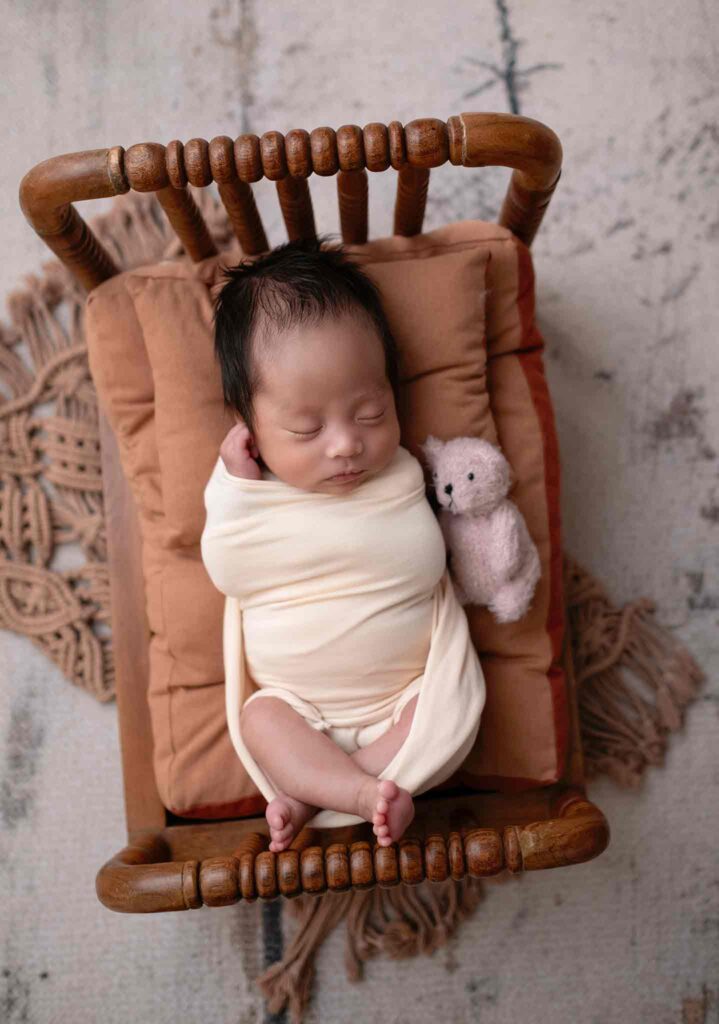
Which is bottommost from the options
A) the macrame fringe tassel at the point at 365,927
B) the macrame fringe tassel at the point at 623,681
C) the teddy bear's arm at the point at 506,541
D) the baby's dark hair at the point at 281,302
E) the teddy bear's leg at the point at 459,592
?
the macrame fringe tassel at the point at 365,927

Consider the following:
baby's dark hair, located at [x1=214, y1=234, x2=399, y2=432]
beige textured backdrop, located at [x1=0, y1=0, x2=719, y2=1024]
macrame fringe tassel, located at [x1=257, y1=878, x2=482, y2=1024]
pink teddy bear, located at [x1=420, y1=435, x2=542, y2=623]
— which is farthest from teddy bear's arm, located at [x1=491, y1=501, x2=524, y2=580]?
macrame fringe tassel, located at [x1=257, y1=878, x2=482, y2=1024]

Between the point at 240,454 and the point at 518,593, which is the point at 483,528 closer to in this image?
the point at 518,593

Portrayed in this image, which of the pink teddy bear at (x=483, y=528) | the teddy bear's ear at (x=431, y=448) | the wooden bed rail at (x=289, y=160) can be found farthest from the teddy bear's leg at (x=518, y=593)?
the wooden bed rail at (x=289, y=160)

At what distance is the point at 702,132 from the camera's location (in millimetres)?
1396

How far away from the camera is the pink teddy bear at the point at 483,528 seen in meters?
1.02

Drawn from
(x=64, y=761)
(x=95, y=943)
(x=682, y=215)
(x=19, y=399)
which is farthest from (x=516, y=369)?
(x=95, y=943)

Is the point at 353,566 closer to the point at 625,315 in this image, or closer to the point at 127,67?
the point at 625,315

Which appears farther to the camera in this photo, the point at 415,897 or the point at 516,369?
the point at 415,897

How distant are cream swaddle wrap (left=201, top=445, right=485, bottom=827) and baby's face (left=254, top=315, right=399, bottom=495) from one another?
0.16 feet

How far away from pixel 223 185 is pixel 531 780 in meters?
0.79

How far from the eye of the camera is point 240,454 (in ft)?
3.28

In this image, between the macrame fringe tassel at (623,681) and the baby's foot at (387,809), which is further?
the macrame fringe tassel at (623,681)

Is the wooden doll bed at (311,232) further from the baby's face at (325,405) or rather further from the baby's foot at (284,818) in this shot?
the baby's face at (325,405)

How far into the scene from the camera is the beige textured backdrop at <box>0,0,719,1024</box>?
1257mm
